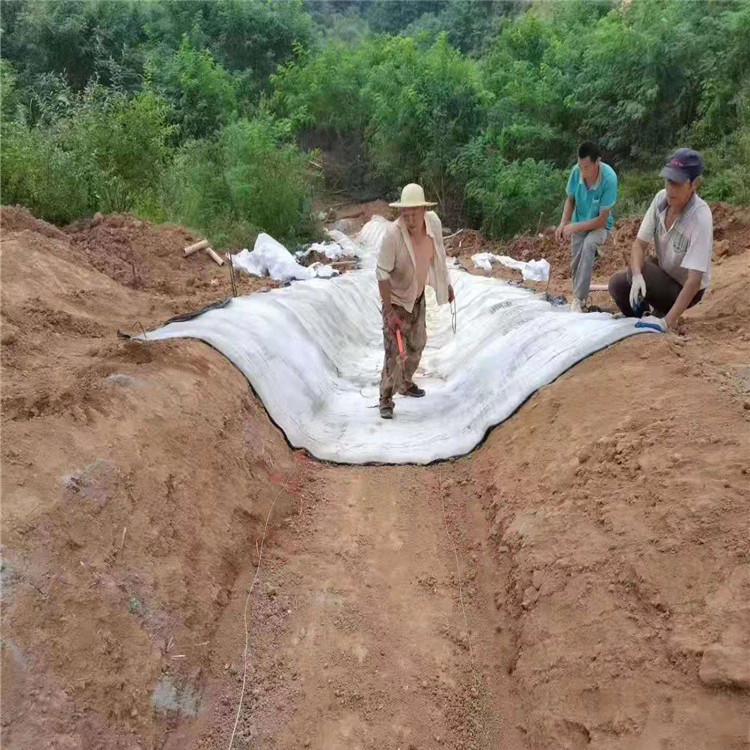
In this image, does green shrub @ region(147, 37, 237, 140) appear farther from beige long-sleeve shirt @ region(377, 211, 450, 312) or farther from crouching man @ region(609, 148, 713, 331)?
crouching man @ region(609, 148, 713, 331)

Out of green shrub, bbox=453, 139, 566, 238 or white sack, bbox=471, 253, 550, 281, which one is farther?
green shrub, bbox=453, 139, 566, 238

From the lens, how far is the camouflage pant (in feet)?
14.9

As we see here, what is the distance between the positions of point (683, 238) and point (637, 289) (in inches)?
16.7

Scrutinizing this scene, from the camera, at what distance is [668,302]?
13.4ft

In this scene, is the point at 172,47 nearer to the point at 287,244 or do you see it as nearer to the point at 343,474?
the point at 287,244

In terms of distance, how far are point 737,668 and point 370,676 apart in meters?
1.32

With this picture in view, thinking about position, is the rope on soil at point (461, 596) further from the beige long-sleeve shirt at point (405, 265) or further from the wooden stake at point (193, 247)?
the wooden stake at point (193, 247)

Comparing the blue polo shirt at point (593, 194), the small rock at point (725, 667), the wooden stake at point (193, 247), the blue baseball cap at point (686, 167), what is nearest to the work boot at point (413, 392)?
the blue polo shirt at point (593, 194)

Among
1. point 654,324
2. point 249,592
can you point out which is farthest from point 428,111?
point 249,592

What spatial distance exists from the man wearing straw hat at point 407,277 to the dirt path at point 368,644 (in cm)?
141

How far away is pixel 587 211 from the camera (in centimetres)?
494

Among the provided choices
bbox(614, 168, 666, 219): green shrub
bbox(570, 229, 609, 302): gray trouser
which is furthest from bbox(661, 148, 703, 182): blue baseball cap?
bbox(614, 168, 666, 219): green shrub

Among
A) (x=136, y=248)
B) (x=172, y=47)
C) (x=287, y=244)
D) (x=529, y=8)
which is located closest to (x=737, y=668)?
(x=136, y=248)

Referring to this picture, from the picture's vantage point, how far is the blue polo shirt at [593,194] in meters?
4.76
